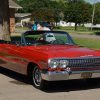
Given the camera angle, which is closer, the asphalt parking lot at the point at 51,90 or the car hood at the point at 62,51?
the asphalt parking lot at the point at 51,90

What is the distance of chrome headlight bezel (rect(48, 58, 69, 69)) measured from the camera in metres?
8.90

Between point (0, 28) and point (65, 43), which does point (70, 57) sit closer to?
point (65, 43)

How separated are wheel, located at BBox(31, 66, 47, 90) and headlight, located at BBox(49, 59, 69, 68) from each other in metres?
Answer: 0.53

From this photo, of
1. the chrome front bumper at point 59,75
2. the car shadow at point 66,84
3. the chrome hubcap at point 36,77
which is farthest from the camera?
the car shadow at point 66,84

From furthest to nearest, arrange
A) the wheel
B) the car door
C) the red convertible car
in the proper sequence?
1. the car door
2. the wheel
3. the red convertible car

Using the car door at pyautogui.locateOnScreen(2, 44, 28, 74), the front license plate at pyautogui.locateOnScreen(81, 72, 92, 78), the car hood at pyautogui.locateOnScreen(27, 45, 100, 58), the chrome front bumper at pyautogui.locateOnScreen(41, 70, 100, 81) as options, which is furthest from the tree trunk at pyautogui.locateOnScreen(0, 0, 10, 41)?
the chrome front bumper at pyautogui.locateOnScreen(41, 70, 100, 81)

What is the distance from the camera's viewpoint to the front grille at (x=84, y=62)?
358 inches

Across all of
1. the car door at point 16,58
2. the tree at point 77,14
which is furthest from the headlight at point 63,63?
the tree at point 77,14

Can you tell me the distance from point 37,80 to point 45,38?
171 cm

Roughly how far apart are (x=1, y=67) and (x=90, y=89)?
409 cm

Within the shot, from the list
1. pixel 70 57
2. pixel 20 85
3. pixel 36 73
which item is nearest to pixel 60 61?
pixel 70 57

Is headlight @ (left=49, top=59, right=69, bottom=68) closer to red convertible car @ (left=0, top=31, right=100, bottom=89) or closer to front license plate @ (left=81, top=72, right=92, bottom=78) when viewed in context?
red convertible car @ (left=0, top=31, right=100, bottom=89)

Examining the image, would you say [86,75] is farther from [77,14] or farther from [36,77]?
[77,14]

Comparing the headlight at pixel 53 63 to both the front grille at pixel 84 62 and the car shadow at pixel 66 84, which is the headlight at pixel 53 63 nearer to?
the front grille at pixel 84 62
